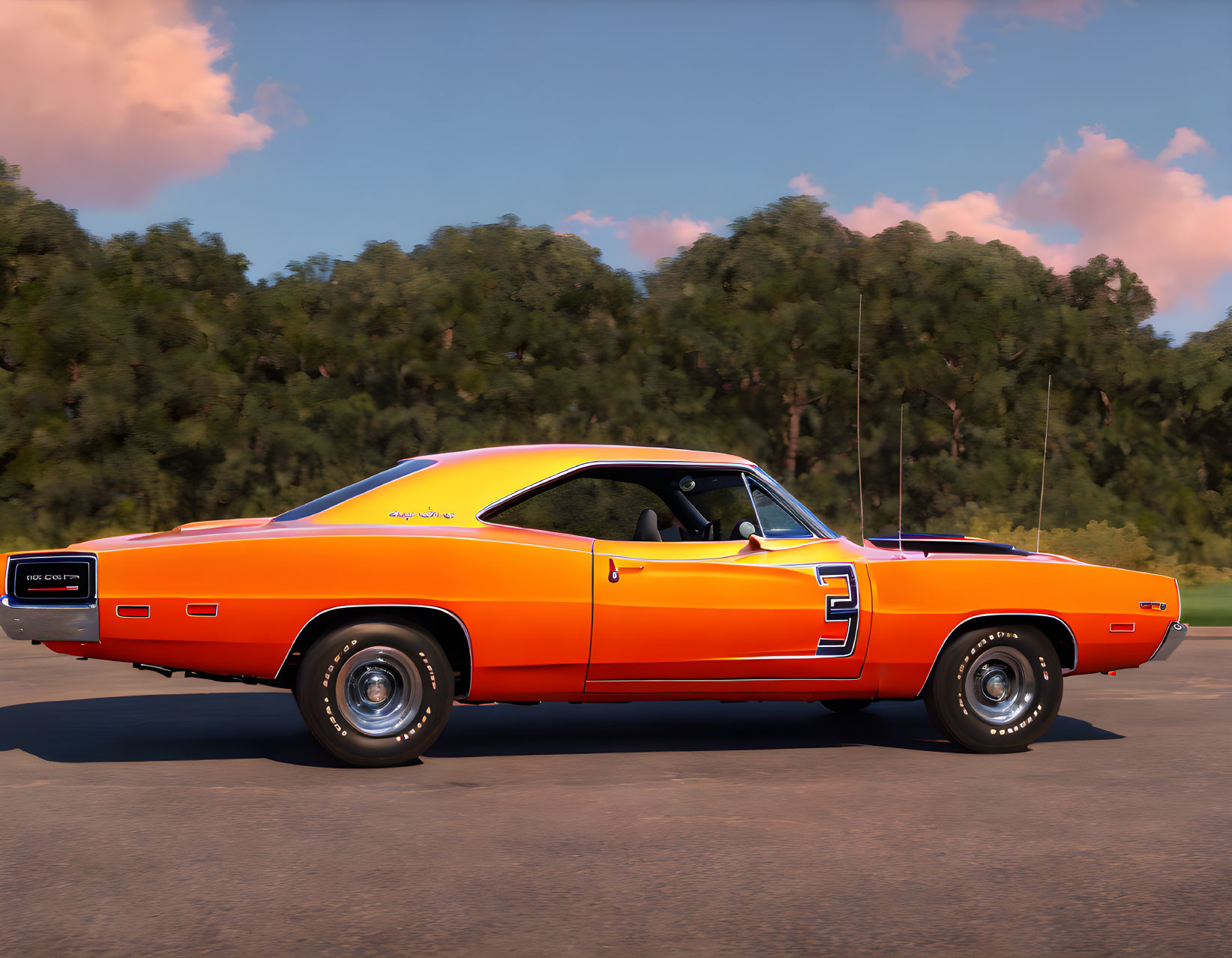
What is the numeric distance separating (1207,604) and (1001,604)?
13.5 meters

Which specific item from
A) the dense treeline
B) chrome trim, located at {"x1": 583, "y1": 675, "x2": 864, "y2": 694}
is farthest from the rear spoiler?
the dense treeline

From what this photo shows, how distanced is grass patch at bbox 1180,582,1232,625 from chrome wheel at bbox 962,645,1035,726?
7422mm

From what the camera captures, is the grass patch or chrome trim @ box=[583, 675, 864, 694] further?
the grass patch

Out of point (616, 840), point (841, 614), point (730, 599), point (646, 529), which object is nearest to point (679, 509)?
point (646, 529)

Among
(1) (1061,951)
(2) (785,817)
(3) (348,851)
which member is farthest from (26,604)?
(1) (1061,951)

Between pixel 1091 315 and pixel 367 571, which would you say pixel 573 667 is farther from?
pixel 1091 315

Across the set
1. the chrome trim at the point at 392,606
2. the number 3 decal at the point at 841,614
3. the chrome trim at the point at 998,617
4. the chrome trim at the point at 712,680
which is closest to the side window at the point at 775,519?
the number 3 decal at the point at 841,614

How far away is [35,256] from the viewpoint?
83.0 feet

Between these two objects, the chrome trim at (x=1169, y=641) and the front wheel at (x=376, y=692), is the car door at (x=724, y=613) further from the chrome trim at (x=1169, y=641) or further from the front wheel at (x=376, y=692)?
the chrome trim at (x=1169, y=641)

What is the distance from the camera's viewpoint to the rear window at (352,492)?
728 centimetres

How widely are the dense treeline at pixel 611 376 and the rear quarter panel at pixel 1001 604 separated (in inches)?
598

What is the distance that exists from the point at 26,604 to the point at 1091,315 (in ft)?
74.3

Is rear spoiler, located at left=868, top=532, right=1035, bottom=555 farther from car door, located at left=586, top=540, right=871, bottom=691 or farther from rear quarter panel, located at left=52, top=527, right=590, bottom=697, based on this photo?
rear quarter panel, located at left=52, top=527, right=590, bottom=697

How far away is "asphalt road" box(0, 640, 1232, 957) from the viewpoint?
4.45 m
